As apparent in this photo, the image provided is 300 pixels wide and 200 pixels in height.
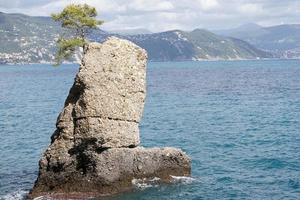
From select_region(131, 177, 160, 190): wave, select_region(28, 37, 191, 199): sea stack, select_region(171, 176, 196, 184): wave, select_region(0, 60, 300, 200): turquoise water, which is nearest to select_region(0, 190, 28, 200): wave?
select_region(0, 60, 300, 200): turquoise water

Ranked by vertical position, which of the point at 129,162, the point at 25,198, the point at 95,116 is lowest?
the point at 25,198

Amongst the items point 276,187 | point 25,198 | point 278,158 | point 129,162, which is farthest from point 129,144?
point 278,158

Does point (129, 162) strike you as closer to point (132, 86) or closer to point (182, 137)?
point (132, 86)

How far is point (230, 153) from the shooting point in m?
52.3

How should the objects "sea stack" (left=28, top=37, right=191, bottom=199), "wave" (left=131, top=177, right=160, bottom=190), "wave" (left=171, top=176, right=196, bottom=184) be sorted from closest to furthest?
"sea stack" (left=28, top=37, right=191, bottom=199) → "wave" (left=131, top=177, right=160, bottom=190) → "wave" (left=171, top=176, right=196, bottom=184)

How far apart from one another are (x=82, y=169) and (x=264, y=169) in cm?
1634

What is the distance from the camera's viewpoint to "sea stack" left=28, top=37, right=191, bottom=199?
133 ft

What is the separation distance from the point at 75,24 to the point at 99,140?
50.5 feet

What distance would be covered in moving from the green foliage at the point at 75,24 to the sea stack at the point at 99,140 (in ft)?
24.6

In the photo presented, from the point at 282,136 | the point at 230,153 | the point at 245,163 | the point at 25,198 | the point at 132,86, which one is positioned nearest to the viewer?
the point at 25,198

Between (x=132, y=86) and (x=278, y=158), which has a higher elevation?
(x=132, y=86)

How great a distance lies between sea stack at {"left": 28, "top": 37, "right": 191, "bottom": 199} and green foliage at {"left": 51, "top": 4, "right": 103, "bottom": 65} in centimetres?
750

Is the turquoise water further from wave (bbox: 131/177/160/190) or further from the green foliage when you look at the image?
the green foliage

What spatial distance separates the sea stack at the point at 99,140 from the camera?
4062 centimetres
